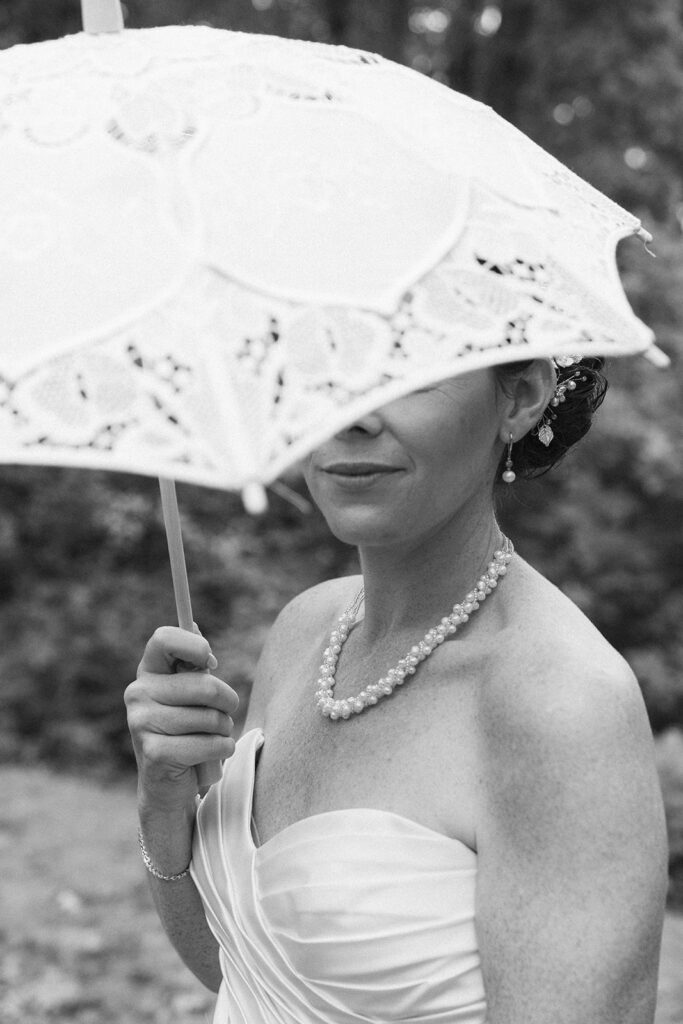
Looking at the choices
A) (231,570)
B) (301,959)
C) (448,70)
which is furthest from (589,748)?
(448,70)

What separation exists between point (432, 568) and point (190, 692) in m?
0.46

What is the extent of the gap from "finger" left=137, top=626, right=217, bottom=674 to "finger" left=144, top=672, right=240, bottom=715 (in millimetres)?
21

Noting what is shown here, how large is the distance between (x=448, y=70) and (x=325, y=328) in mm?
12111

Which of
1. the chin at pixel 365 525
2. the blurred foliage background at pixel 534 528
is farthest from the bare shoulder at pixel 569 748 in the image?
the blurred foliage background at pixel 534 528

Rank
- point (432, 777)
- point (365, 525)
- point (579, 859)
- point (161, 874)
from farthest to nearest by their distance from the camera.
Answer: point (161, 874) → point (432, 777) → point (365, 525) → point (579, 859)

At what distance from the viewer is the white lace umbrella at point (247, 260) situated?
135 centimetres

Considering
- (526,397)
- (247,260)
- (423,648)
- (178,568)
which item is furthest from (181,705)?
(247,260)

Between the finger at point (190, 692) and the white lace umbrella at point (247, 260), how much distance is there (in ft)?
2.66

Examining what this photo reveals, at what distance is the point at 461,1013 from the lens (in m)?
1.83

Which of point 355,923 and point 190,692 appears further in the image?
point 190,692

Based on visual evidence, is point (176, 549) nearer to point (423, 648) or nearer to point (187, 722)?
point (187, 722)

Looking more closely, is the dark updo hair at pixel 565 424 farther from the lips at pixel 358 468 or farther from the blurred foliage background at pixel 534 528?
the blurred foliage background at pixel 534 528

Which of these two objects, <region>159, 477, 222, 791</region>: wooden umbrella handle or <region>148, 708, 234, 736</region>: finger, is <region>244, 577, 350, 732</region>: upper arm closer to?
<region>159, 477, 222, 791</region>: wooden umbrella handle

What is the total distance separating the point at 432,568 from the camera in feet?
6.75
